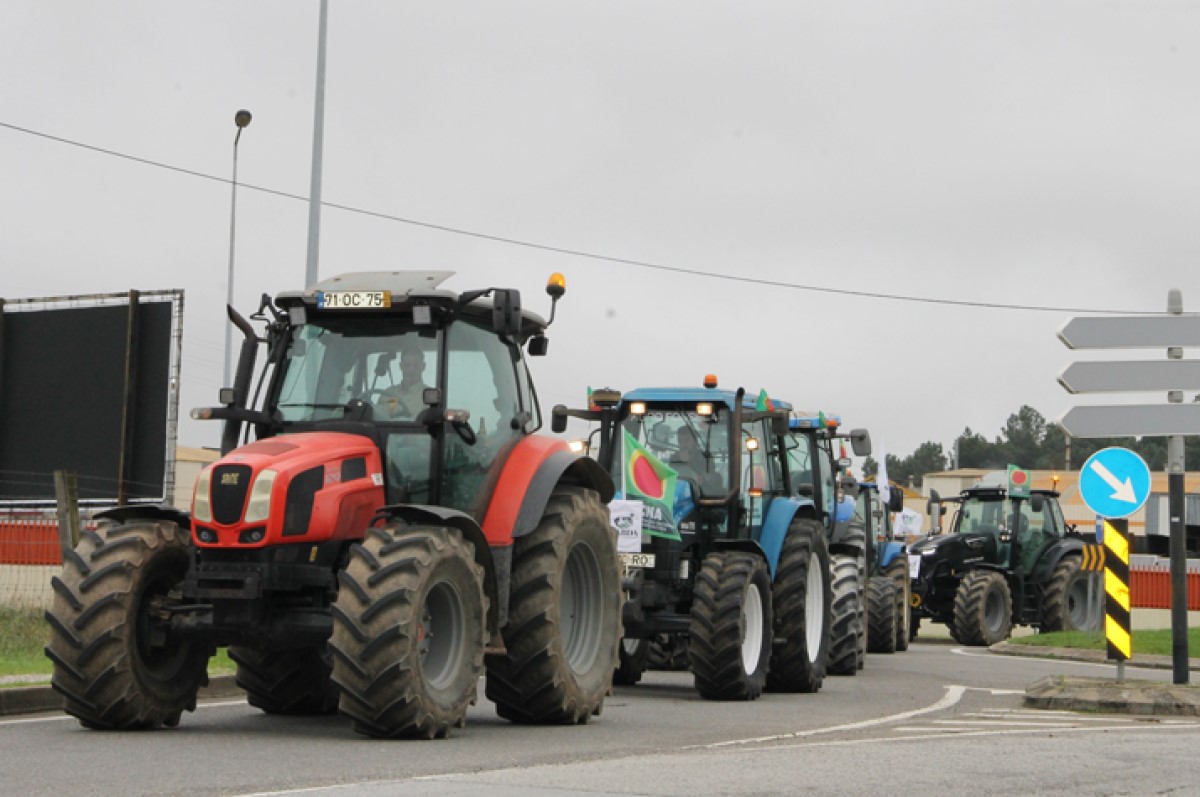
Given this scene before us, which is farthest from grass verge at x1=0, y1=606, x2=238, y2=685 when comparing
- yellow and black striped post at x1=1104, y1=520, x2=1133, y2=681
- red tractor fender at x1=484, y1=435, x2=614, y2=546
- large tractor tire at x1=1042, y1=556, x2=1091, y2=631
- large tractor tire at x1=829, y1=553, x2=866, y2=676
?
large tractor tire at x1=1042, y1=556, x2=1091, y2=631

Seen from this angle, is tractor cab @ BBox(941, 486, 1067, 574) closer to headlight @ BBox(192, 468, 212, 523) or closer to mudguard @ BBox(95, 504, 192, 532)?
mudguard @ BBox(95, 504, 192, 532)

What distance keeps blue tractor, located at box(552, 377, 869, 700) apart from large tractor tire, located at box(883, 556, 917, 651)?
9268mm

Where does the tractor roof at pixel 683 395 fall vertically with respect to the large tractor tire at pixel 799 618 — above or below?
above

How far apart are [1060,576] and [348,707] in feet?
73.1

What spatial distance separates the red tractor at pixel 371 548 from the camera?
34.0 feet

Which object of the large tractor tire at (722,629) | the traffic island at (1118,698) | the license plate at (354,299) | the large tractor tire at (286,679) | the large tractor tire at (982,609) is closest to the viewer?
the license plate at (354,299)

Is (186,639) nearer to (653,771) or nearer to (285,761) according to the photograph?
(285,761)

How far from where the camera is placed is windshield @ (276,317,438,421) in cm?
1152

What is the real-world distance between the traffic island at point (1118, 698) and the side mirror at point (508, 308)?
20.5ft

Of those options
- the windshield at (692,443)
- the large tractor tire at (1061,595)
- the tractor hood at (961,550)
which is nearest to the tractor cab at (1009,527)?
the tractor hood at (961,550)

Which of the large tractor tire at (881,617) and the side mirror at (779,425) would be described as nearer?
the side mirror at (779,425)

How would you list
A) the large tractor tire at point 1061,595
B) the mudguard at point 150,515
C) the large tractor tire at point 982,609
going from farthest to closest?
the large tractor tire at point 1061,595, the large tractor tire at point 982,609, the mudguard at point 150,515

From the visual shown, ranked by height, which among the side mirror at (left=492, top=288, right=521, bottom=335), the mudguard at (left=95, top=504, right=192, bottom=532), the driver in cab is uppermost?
the side mirror at (left=492, top=288, right=521, bottom=335)

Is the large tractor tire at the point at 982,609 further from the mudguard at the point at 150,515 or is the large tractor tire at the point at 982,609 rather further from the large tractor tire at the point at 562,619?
the mudguard at the point at 150,515
